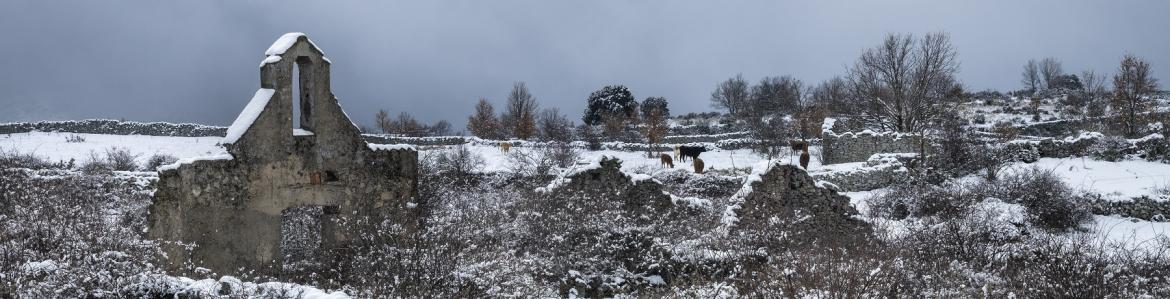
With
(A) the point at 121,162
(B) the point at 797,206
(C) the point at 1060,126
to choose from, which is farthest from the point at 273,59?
(C) the point at 1060,126

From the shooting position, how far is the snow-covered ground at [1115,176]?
54.0ft

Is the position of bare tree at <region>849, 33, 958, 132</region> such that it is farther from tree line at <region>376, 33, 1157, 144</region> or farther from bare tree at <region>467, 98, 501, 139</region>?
bare tree at <region>467, 98, 501, 139</region>

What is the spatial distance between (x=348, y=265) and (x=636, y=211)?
4531 mm

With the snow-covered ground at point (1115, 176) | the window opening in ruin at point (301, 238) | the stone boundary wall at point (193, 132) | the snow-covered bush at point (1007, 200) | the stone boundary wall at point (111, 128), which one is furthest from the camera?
the stone boundary wall at point (193, 132)

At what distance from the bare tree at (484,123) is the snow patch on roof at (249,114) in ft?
115

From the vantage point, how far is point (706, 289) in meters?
8.57

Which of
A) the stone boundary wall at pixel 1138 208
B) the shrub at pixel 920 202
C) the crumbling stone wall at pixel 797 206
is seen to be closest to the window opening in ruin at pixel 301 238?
the crumbling stone wall at pixel 797 206

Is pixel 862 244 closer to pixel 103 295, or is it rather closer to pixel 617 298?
pixel 617 298

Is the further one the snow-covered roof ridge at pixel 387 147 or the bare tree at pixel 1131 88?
the bare tree at pixel 1131 88

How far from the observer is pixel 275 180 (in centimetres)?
1083

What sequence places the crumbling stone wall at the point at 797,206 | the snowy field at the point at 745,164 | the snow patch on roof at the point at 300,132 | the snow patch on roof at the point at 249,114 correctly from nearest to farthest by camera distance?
the snow patch on roof at the point at 249,114 → the crumbling stone wall at the point at 797,206 → the snow patch on roof at the point at 300,132 → the snowy field at the point at 745,164

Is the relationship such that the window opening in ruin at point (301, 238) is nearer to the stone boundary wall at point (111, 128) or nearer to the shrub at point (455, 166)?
the shrub at point (455, 166)

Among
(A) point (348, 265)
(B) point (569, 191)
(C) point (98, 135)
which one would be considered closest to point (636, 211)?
(B) point (569, 191)

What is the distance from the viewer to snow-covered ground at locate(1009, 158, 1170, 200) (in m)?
16.5
